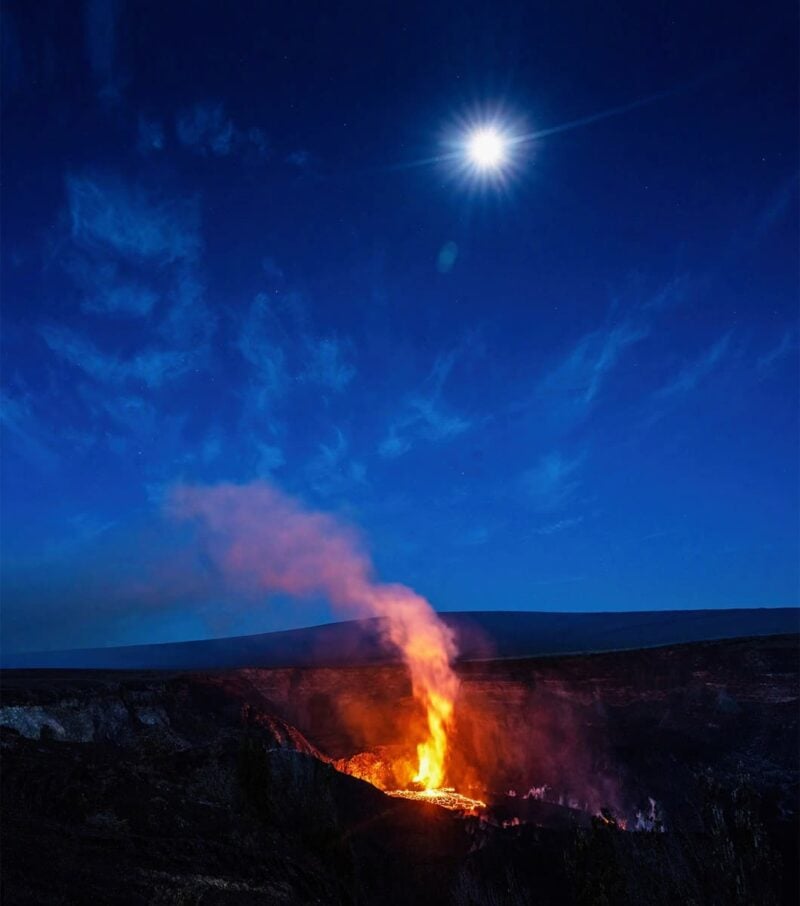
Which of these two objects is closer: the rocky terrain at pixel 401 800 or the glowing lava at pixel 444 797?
the rocky terrain at pixel 401 800

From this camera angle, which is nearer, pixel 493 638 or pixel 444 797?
pixel 444 797

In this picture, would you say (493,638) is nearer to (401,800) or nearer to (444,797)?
(444,797)

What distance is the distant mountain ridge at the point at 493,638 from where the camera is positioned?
152 ft

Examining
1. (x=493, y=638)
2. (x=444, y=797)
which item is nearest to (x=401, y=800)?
(x=444, y=797)

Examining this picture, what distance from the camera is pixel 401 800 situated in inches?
1186

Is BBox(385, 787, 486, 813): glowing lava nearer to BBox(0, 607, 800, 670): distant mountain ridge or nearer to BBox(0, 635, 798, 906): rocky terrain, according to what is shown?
BBox(0, 635, 798, 906): rocky terrain

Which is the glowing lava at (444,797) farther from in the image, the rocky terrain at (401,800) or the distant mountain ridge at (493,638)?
the distant mountain ridge at (493,638)

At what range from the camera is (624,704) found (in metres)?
38.5

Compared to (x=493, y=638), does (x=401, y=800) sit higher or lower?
lower

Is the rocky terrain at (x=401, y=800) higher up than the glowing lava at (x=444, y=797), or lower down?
higher up

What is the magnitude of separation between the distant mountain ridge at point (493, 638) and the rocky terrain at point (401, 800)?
127 inches

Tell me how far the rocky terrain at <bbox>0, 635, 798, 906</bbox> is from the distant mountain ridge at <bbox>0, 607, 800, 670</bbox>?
10.6ft

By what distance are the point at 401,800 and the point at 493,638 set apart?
29.3 meters

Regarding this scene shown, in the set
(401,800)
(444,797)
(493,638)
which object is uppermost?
(493,638)
